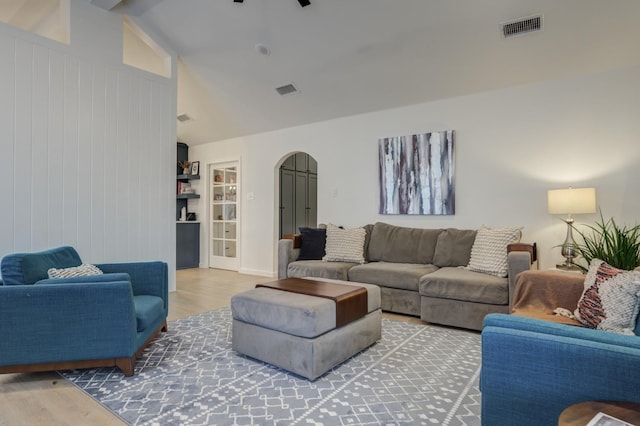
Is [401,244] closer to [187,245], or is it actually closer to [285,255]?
[285,255]

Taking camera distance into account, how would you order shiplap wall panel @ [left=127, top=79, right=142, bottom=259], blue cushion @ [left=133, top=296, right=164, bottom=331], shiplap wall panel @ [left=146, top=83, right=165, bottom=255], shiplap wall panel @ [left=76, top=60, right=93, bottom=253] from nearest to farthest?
blue cushion @ [left=133, top=296, right=164, bottom=331], shiplap wall panel @ [left=76, top=60, right=93, bottom=253], shiplap wall panel @ [left=127, top=79, right=142, bottom=259], shiplap wall panel @ [left=146, top=83, right=165, bottom=255]

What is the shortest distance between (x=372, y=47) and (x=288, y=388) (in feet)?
11.0

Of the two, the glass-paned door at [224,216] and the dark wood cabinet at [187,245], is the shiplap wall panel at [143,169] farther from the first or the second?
the dark wood cabinet at [187,245]

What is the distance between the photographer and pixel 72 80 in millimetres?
3730

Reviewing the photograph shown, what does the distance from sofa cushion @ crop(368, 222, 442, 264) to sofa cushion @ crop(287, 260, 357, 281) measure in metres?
0.40

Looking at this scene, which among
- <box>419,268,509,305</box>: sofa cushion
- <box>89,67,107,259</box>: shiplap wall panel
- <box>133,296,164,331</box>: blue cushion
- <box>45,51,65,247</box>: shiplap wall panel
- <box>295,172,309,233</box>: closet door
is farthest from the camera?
<box>295,172,309,233</box>: closet door

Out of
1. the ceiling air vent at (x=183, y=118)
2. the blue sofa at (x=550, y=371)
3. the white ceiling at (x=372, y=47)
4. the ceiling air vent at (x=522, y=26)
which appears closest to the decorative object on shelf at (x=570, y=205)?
the white ceiling at (x=372, y=47)

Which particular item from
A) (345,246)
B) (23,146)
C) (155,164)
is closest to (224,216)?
(155,164)

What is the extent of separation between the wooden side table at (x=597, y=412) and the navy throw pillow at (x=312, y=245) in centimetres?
361

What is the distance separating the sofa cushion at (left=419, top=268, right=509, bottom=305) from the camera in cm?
308

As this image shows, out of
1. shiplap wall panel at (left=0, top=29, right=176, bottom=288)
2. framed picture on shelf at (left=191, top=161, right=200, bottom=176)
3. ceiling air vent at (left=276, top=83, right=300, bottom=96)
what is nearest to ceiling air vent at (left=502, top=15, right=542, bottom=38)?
ceiling air vent at (left=276, top=83, right=300, bottom=96)

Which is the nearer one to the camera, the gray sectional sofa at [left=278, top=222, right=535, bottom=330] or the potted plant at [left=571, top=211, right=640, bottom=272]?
the potted plant at [left=571, top=211, right=640, bottom=272]

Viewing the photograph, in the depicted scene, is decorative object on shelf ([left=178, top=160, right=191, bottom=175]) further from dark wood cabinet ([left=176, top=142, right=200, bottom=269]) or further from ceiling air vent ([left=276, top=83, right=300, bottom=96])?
ceiling air vent ([left=276, top=83, right=300, bottom=96])

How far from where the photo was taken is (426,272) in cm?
363
